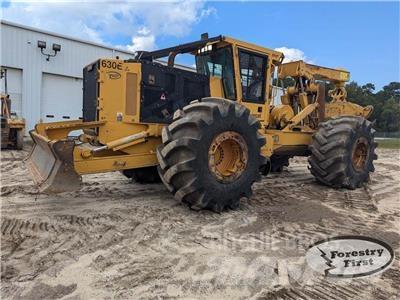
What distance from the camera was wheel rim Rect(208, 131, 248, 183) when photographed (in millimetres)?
5366

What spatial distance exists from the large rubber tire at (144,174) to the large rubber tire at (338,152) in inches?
126

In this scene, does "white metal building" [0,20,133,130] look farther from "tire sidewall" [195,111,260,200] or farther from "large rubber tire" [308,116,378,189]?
"tire sidewall" [195,111,260,200]

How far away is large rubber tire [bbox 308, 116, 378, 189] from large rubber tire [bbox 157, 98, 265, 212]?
269 centimetres

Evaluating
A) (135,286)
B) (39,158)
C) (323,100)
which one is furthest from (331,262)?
(323,100)

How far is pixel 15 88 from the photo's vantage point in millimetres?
16797

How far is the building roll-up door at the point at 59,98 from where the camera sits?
1777cm

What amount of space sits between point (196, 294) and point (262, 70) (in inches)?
201

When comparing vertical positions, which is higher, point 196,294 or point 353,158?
point 353,158

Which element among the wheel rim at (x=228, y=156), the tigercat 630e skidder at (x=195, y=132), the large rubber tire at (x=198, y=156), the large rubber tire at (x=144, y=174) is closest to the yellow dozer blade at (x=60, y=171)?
the tigercat 630e skidder at (x=195, y=132)

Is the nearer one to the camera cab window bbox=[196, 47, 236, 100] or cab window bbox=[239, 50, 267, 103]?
cab window bbox=[196, 47, 236, 100]

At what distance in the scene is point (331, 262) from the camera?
3.78 m

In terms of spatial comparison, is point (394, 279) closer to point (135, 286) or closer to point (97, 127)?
point (135, 286)

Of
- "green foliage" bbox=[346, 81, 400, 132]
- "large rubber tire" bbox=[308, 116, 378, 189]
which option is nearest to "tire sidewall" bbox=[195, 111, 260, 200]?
"large rubber tire" bbox=[308, 116, 378, 189]

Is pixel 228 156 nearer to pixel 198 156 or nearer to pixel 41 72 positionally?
pixel 198 156
